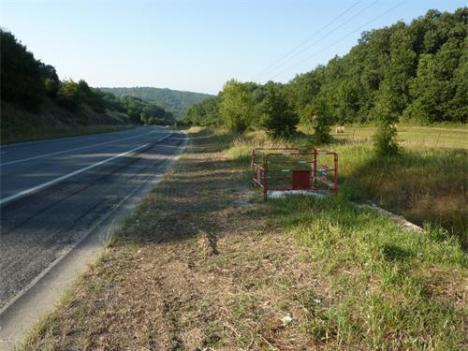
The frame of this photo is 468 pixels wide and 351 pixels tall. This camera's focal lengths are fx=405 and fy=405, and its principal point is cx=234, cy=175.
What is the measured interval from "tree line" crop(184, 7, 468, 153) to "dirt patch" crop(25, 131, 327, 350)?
61.7ft

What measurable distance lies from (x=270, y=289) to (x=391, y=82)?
33.1m

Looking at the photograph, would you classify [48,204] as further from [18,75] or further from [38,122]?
[18,75]

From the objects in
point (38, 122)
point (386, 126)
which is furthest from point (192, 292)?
point (38, 122)

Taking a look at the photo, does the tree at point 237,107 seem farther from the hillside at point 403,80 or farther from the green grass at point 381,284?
the green grass at point 381,284

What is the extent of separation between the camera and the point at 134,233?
6930 millimetres

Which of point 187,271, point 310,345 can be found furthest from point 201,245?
point 310,345

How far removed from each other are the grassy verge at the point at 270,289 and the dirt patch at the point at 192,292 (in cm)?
1

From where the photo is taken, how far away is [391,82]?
3375 cm

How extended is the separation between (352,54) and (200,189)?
316 feet

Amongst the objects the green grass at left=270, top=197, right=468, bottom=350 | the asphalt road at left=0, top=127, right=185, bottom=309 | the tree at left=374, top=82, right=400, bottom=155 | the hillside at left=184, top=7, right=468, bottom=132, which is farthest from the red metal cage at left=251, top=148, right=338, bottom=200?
the hillside at left=184, top=7, right=468, bottom=132

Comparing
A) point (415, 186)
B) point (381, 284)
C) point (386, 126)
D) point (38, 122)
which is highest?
point (386, 126)

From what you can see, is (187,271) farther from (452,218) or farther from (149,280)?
(452,218)

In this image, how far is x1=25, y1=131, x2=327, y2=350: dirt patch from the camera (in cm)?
363

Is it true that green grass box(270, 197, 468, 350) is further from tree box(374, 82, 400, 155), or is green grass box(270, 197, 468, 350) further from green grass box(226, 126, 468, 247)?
tree box(374, 82, 400, 155)
